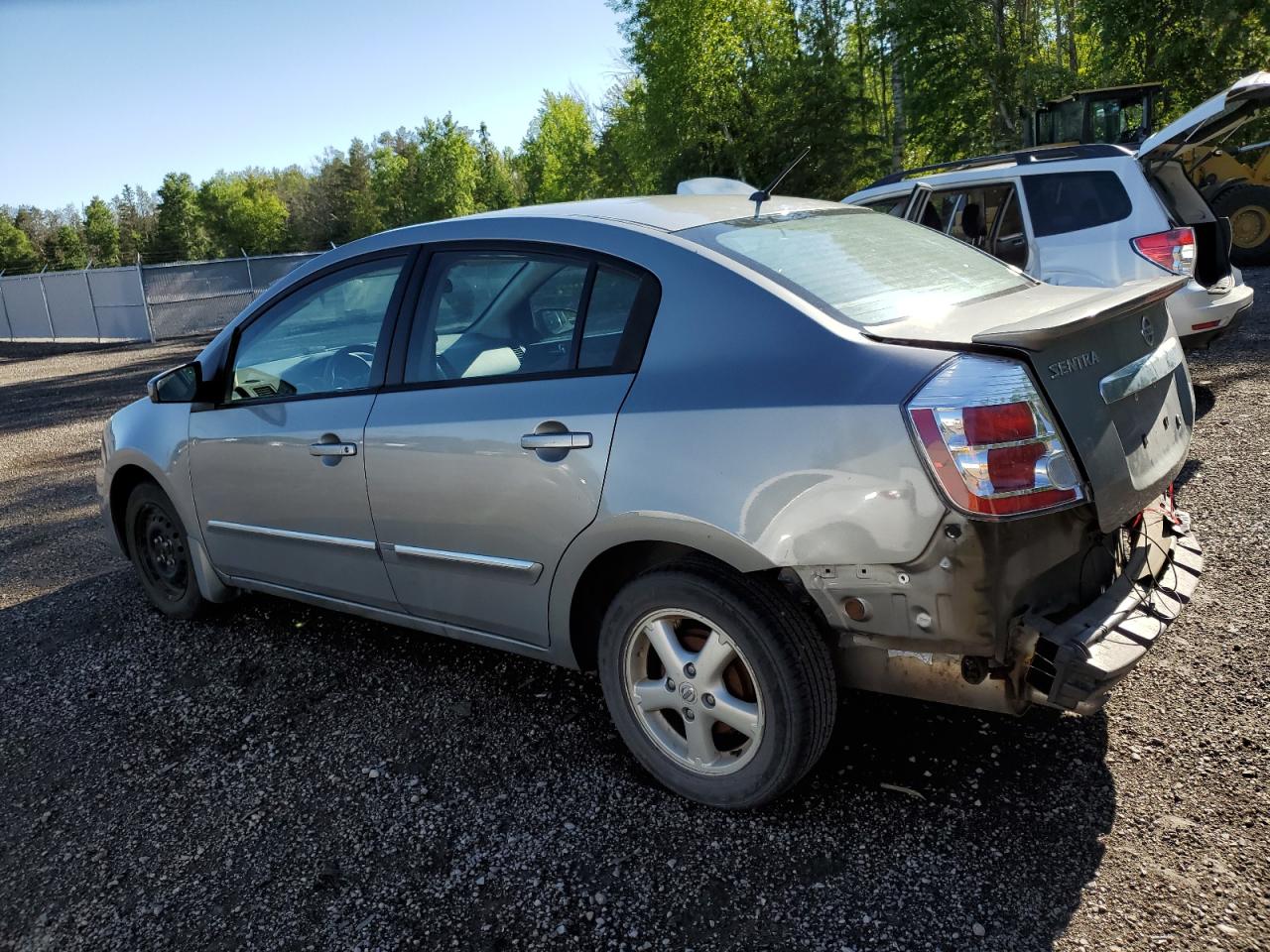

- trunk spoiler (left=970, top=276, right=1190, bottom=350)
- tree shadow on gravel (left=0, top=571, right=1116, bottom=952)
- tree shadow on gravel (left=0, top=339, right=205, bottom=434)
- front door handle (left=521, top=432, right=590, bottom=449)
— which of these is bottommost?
tree shadow on gravel (left=0, top=571, right=1116, bottom=952)

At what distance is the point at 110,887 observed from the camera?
2668 mm

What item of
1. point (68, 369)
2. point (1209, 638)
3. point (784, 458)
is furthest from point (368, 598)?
point (68, 369)

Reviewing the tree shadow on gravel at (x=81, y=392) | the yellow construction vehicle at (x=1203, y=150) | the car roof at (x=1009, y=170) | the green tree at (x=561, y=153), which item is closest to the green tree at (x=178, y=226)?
the green tree at (x=561, y=153)

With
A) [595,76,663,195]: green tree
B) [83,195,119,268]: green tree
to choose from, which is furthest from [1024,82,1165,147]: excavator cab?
[83,195,119,268]: green tree

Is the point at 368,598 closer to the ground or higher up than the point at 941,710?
higher up

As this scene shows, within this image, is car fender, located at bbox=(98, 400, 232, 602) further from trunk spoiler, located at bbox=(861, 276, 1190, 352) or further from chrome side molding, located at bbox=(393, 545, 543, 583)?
trunk spoiler, located at bbox=(861, 276, 1190, 352)

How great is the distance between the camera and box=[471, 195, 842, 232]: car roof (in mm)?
2951

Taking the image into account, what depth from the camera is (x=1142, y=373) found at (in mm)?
2617

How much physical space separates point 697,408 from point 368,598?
170cm

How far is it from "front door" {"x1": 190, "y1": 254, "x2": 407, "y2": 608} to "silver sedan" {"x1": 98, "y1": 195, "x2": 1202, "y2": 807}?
0.06ft

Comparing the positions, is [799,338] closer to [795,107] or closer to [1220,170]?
[1220,170]

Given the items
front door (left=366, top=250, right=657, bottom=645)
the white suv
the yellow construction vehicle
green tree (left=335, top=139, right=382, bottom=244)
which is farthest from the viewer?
green tree (left=335, top=139, right=382, bottom=244)

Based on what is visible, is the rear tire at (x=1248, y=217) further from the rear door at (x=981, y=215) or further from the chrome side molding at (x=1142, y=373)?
the chrome side molding at (x=1142, y=373)

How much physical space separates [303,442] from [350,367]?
33cm
